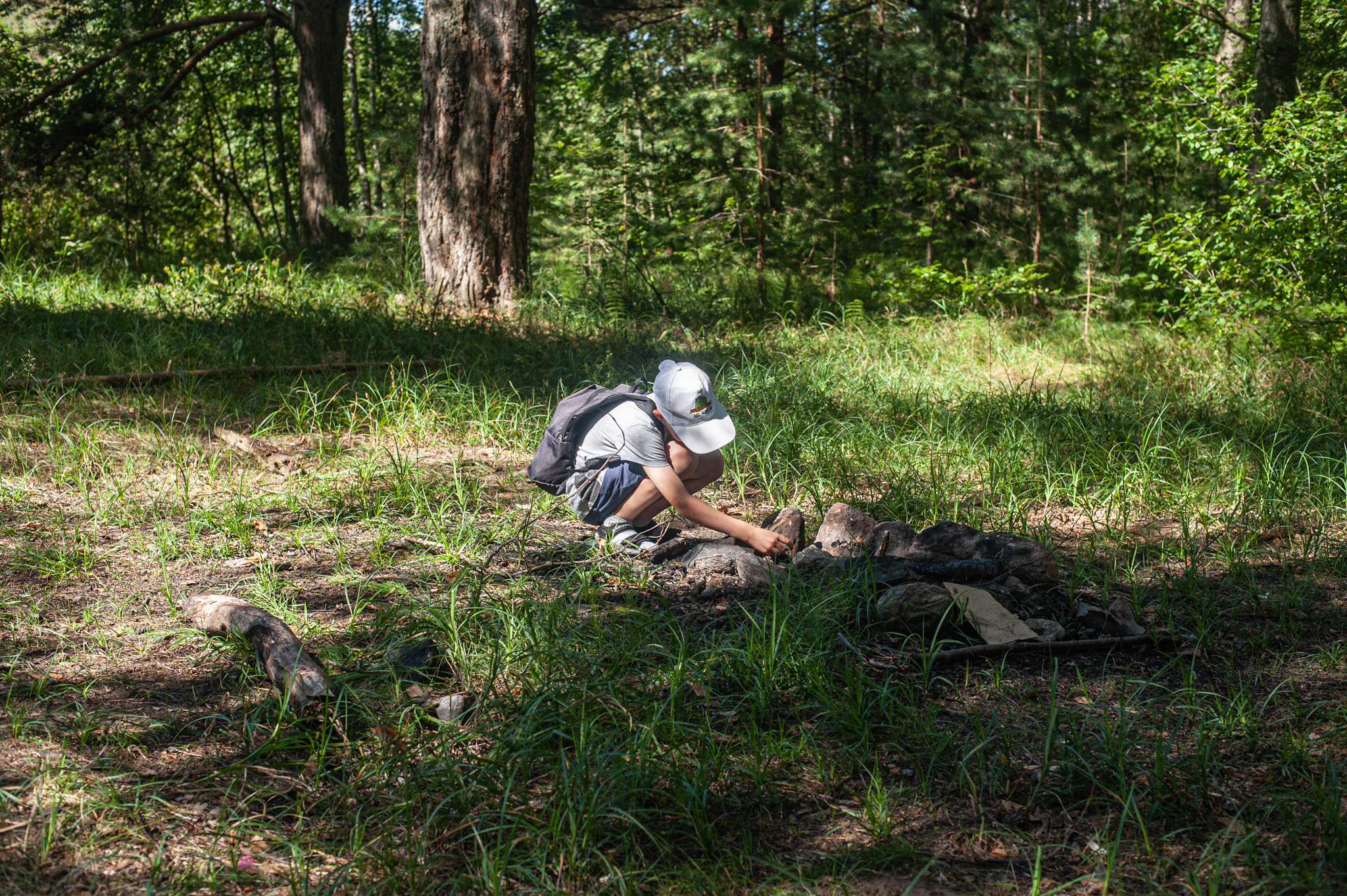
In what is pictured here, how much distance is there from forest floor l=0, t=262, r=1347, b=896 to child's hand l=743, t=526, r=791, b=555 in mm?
301

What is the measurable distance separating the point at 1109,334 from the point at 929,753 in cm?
680

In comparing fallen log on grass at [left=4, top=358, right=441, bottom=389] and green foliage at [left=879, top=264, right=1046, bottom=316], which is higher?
green foliage at [left=879, top=264, right=1046, bottom=316]

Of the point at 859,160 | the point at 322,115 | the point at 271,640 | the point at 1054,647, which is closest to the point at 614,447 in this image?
the point at 271,640

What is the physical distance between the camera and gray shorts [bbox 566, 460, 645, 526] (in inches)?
143

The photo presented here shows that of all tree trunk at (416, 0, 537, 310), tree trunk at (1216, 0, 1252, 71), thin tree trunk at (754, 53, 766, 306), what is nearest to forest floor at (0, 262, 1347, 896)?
tree trunk at (416, 0, 537, 310)

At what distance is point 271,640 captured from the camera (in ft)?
8.68

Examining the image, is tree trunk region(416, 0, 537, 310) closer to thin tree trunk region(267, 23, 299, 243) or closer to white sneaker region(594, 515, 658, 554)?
white sneaker region(594, 515, 658, 554)

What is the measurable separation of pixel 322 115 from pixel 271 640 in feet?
32.5

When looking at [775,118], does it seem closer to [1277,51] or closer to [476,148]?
[476,148]

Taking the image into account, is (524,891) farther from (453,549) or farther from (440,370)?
(440,370)

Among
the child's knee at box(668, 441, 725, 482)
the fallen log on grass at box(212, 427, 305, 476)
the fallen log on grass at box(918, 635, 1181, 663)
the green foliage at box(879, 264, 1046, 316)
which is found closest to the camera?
the fallen log on grass at box(918, 635, 1181, 663)

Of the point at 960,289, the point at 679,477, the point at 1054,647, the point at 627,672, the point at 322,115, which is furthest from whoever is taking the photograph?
the point at 322,115

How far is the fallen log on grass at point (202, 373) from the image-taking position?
514cm

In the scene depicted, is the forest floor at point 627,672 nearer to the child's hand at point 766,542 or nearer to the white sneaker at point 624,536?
the white sneaker at point 624,536
